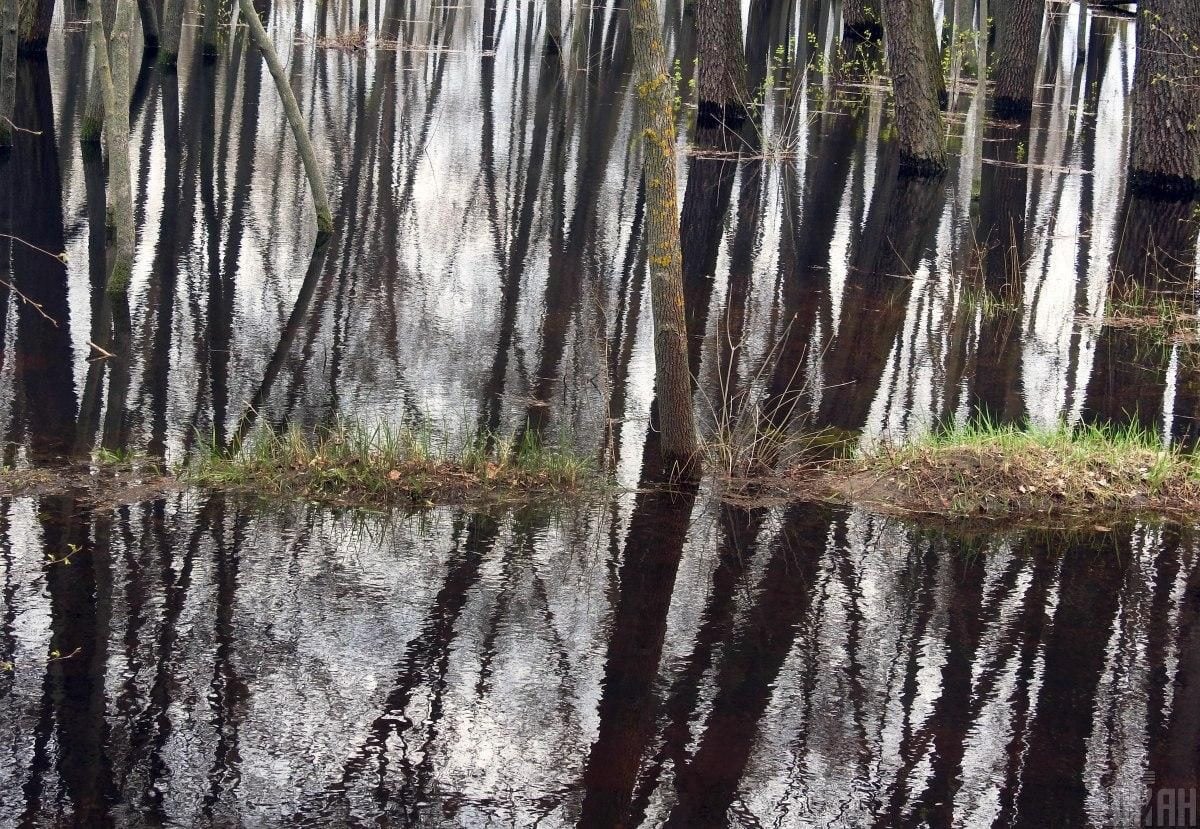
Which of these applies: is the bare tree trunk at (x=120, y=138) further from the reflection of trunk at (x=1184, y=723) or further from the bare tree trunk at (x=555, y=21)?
the bare tree trunk at (x=555, y=21)

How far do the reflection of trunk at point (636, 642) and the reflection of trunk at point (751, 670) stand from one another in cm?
27

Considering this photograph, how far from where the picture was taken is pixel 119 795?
5.15 metres

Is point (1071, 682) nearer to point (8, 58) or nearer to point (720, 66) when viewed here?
point (8, 58)

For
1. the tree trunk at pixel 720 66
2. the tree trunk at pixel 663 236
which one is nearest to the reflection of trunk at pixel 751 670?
the tree trunk at pixel 663 236

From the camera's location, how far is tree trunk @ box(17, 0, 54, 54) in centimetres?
2562

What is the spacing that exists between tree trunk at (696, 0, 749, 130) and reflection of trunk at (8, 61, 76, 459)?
1100cm

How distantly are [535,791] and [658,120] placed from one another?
4.26 m

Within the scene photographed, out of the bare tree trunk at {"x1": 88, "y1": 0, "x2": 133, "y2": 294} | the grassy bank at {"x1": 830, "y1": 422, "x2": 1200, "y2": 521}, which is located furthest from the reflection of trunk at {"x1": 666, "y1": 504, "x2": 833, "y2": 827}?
the bare tree trunk at {"x1": 88, "y1": 0, "x2": 133, "y2": 294}

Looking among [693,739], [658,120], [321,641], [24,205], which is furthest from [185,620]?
[24,205]

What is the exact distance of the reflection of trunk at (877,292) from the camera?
35.4ft

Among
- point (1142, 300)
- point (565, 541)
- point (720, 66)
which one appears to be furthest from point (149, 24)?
point (565, 541)

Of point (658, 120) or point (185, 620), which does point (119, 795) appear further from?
point (658, 120)

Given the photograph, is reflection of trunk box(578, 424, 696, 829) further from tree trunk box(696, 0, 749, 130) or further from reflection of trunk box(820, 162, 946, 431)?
tree trunk box(696, 0, 749, 130)

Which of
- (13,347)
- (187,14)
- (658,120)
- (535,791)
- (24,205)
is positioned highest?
(187,14)
